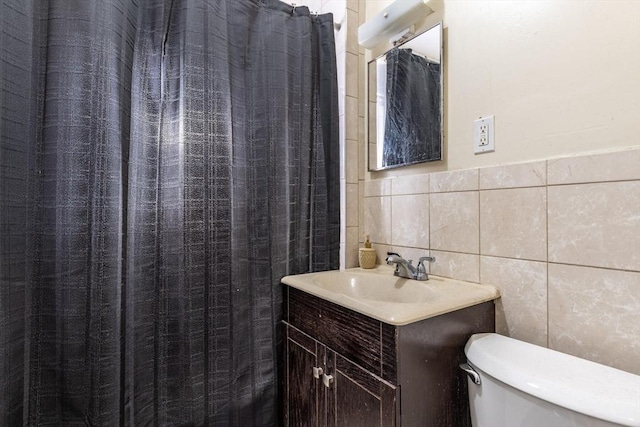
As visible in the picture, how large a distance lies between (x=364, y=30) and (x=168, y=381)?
64.2 inches

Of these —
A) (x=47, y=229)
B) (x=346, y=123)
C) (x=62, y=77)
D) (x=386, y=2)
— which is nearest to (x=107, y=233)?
(x=47, y=229)

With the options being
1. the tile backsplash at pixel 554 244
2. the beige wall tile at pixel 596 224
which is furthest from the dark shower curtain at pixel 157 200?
the beige wall tile at pixel 596 224

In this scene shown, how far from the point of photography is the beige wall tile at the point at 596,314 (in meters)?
0.74

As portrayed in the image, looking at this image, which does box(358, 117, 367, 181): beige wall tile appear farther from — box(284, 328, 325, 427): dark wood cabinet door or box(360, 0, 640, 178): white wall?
box(284, 328, 325, 427): dark wood cabinet door

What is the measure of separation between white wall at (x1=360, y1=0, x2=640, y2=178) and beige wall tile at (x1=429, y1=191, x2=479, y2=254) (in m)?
0.12

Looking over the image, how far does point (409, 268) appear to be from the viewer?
3.87ft

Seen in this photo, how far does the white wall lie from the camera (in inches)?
30.5

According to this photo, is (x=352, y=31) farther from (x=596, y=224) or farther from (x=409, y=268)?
(x=596, y=224)

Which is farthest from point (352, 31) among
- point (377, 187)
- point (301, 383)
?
point (301, 383)

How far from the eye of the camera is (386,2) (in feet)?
4.62

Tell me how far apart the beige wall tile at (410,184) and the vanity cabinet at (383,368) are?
49cm

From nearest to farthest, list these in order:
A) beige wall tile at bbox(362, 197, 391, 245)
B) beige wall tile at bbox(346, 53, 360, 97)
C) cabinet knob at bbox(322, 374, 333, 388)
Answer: cabinet knob at bbox(322, 374, 333, 388) → beige wall tile at bbox(362, 197, 391, 245) → beige wall tile at bbox(346, 53, 360, 97)

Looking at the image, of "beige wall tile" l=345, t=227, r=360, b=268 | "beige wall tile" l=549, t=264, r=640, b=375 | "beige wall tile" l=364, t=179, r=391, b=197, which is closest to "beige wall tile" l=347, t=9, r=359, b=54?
"beige wall tile" l=364, t=179, r=391, b=197

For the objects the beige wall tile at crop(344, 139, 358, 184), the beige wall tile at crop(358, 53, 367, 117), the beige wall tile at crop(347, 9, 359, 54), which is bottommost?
the beige wall tile at crop(344, 139, 358, 184)
